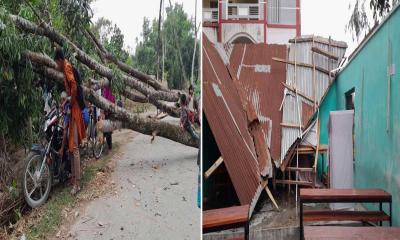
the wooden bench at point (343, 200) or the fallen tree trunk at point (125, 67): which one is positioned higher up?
the fallen tree trunk at point (125, 67)

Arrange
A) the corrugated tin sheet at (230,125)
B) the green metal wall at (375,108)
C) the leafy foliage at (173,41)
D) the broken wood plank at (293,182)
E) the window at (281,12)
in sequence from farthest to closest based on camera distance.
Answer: the green metal wall at (375,108)
the broken wood plank at (293,182)
the window at (281,12)
the corrugated tin sheet at (230,125)
the leafy foliage at (173,41)

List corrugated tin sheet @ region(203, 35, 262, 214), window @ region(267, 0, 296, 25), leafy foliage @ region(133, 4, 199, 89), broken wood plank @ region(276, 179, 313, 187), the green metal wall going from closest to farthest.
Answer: leafy foliage @ region(133, 4, 199, 89) < corrugated tin sheet @ region(203, 35, 262, 214) < window @ region(267, 0, 296, 25) < broken wood plank @ region(276, 179, 313, 187) < the green metal wall

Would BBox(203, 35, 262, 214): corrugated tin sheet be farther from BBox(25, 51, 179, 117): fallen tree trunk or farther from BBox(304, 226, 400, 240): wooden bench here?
BBox(304, 226, 400, 240): wooden bench

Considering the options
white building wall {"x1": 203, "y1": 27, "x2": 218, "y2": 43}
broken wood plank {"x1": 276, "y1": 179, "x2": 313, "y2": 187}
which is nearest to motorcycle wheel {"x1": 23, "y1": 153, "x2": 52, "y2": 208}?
white building wall {"x1": 203, "y1": 27, "x2": 218, "y2": 43}

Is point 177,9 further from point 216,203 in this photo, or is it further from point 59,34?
point 216,203

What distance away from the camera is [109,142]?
0.87 metres

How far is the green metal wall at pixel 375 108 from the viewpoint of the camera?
1.23 meters

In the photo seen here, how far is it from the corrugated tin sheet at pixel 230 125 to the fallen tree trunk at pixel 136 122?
85 mm

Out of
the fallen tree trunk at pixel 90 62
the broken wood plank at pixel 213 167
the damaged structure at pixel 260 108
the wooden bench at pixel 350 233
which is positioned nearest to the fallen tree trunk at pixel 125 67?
the fallen tree trunk at pixel 90 62

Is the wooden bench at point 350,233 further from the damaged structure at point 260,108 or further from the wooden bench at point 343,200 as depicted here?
the damaged structure at point 260,108

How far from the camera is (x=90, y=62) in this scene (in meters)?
0.84

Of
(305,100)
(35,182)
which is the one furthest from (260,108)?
(35,182)

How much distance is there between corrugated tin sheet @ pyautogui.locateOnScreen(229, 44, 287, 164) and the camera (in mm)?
1056

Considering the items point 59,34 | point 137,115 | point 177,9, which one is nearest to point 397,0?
point 177,9
